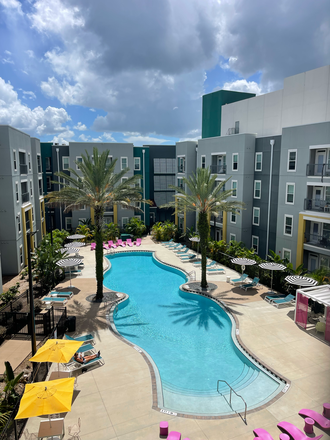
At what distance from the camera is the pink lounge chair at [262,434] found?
8.74 metres

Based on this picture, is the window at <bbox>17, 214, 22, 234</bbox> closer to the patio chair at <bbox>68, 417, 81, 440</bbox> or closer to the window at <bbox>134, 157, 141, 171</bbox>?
the window at <bbox>134, 157, 141, 171</bbox>

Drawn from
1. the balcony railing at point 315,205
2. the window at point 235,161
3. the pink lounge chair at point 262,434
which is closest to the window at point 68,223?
the window at point 235,161

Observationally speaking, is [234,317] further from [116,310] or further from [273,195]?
[273,195]

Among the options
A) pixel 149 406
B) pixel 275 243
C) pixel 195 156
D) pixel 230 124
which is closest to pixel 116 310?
pixel 149 406

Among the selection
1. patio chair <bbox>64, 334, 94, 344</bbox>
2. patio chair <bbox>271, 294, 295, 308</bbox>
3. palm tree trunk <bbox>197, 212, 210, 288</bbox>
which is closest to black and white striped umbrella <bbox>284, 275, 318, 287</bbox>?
patio chair <bbox>271, 294, 295, 308</bbox>

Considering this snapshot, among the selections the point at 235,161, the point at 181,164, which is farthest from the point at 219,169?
the point at 181,164

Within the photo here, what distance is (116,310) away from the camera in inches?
711

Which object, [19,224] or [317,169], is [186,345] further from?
[19,224]

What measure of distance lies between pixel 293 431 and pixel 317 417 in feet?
3.84

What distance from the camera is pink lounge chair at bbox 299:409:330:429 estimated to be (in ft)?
30.8

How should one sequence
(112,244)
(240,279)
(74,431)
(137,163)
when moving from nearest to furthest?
(74,431) → (240,279) → (112,244) → (137,163)

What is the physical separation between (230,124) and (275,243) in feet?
55.3

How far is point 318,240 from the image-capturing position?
23.0 metres

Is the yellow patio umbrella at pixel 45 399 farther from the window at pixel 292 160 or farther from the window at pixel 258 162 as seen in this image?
the window at pixel 258 162
